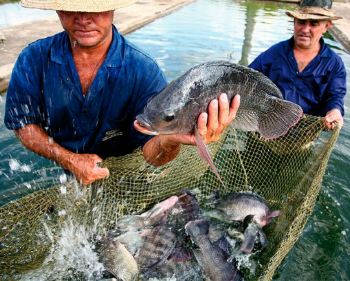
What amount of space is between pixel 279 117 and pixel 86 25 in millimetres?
1542

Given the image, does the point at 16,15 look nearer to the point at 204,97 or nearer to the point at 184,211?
the point at 184,211

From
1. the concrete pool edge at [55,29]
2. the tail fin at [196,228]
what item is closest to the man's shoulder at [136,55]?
the tail fin at [196,228]

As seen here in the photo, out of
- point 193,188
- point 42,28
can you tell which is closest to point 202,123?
point 193,188

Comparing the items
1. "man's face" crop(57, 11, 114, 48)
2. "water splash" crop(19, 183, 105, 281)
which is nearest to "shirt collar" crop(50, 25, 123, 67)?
"man's face" crop(57, 11, 114, 48)

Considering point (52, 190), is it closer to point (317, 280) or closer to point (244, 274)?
point (244, 274)

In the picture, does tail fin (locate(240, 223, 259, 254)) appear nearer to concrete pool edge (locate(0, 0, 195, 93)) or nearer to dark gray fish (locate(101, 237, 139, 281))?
dark gray fish (locate(101, 237, 139, 281))

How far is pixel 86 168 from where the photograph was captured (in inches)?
116

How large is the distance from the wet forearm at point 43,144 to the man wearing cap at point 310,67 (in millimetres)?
2760

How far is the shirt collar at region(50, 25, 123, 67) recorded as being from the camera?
10.3ft

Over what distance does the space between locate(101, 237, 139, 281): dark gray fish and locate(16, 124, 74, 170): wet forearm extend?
73cm

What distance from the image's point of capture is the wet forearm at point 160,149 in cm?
289

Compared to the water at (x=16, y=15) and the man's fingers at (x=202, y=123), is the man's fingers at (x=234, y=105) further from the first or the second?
the water at (x=16, y=15)

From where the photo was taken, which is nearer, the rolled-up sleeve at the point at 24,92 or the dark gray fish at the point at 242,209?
the rolled-up sleeve at the point at 24,92

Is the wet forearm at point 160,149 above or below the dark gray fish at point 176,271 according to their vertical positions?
above
